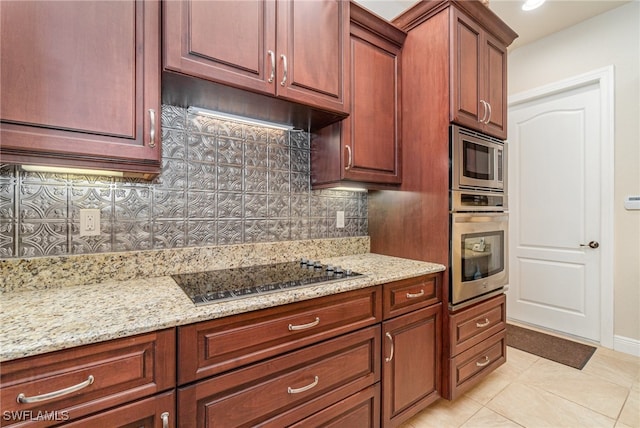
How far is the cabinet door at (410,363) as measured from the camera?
1.43 metres

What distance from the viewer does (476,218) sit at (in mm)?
1806

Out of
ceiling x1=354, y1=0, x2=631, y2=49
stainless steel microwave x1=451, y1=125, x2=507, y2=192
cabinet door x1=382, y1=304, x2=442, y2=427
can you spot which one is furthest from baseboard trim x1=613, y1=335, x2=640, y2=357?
ceiling x1=354, y1=0, x2=631, y2=49

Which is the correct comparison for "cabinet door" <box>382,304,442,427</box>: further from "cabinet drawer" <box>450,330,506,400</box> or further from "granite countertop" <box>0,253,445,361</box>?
"granite countertop" <box>0,253,445,361</box>

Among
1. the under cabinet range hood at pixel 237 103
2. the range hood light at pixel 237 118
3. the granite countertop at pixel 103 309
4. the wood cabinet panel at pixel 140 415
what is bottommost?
the wood cabinet panel at pixel 140 415

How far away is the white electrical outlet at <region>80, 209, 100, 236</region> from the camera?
125 cm

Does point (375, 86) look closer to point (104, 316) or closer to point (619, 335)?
point (104, 316)

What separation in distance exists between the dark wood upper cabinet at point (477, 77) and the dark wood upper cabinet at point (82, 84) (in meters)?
1.50

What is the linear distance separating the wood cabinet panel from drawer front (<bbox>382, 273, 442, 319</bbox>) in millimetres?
927

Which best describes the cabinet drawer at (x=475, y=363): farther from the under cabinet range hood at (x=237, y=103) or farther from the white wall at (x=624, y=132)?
the under cabinet range hood at (x=237, y=103)

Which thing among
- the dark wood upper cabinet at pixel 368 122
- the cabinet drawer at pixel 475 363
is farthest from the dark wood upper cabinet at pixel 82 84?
the cabinet drawer at pixel 475 363

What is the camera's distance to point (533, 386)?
201 centimetres

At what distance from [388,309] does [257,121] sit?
3.95ft

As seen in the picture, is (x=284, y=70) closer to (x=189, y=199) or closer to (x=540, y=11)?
(x=189, y=199)

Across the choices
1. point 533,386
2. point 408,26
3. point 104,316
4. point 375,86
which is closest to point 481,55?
point 408,26
